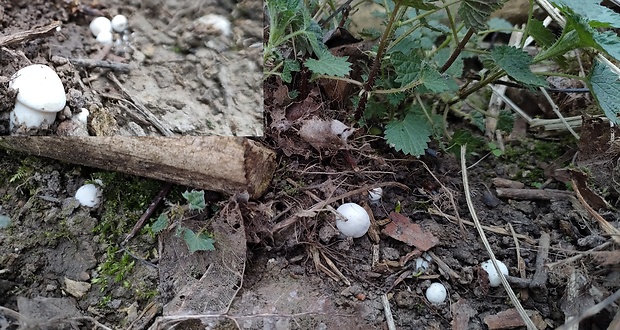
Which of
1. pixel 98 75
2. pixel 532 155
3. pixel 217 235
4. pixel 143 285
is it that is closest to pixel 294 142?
pixel 217 235

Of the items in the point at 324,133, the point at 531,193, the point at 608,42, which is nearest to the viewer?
the point at 608,42

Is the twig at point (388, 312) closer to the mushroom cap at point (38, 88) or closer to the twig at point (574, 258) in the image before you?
the twig at point (574, 258)

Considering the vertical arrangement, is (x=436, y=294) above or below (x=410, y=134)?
below

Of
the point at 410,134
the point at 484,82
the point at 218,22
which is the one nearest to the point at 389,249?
the point at 410,134

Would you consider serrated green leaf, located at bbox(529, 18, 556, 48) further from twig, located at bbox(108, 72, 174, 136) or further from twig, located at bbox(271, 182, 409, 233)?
twig, located at bbox(108, 72, 174, 136)

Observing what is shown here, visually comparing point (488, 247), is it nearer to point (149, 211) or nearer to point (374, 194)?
point (374, 194)

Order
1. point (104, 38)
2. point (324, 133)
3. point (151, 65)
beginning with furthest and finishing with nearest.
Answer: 1. point (104, 38)
2. point (151, 65)
3. point (324, 133)

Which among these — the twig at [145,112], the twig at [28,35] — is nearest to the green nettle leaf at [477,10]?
the twig at [145,112]
